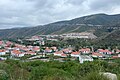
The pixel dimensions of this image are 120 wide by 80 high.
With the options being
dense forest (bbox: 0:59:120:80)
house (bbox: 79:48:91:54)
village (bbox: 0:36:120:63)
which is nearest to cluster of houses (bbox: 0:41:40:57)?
village (bbox: 0:36:120:63)

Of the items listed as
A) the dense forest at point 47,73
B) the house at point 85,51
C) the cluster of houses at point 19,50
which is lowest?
the house at point 85,51

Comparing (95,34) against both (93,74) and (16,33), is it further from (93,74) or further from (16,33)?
(93,74)

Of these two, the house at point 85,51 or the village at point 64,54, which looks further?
the house at point 85,51

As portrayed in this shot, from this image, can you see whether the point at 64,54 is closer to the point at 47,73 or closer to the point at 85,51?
the point at 85,51

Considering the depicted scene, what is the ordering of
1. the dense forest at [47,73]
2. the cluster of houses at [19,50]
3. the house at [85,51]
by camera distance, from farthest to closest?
the house at [85,51], the cluster of houses at [19,50], the dense forest at [47,73]

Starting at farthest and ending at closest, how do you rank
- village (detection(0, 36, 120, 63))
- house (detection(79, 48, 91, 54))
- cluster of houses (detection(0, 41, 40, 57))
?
house (detection(79, 48, 91, 54)) < cluster of houses (detection(0, 41, 40, 57)) < village (detection(0, 36, 120, 63))

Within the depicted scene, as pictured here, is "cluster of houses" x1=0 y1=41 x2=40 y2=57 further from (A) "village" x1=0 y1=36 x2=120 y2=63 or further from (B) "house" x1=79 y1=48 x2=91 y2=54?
(B) "house" x1=79 y1=48 x2=91 y2=54

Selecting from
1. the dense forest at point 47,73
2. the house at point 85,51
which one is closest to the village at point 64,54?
the house at point 85,51

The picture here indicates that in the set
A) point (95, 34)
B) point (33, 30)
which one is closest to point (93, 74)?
point (95, 34)

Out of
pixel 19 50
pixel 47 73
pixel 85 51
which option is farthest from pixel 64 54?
pixel 47 73

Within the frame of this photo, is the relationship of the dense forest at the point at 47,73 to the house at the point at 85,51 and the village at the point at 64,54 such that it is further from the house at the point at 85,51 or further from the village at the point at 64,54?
the house at the point at 85,51

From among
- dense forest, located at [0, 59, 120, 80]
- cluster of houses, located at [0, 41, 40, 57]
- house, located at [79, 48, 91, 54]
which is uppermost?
dense forest, located at [0, 59, 120, 80]

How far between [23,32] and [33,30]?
6.69m

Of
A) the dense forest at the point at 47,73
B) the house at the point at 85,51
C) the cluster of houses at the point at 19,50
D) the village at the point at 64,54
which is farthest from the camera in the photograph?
the house at the point at 85,51
